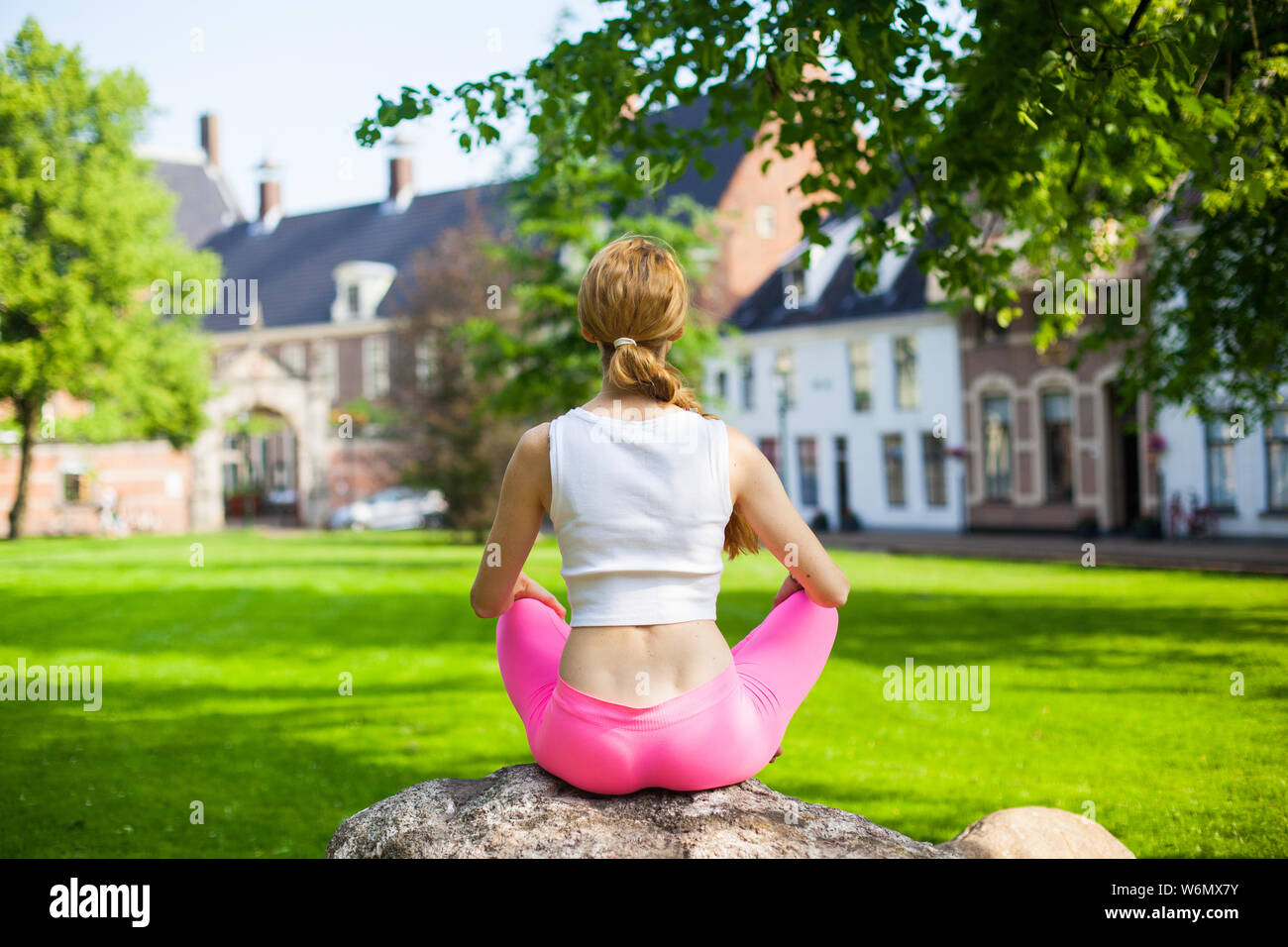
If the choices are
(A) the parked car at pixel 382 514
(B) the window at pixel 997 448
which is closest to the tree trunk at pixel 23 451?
(A) the parked car at pixel 382 514

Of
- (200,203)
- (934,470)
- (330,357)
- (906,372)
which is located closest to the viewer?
(934,470)

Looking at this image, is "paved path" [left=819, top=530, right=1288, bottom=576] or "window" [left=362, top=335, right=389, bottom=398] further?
"window" [left=362, top=335, right=389, bottom=398]

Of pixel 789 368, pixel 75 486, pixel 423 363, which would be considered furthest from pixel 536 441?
pixel 75 486

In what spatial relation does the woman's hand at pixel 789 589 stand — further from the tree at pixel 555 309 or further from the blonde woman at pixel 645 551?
the tree at pixel 555 309

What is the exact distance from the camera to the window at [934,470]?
34.4 meters

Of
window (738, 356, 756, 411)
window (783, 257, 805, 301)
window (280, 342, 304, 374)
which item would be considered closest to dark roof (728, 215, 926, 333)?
window (783, 257, 805, 301)

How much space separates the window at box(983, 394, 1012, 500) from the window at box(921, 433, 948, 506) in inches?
58.1

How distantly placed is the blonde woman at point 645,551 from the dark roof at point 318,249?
168 feet

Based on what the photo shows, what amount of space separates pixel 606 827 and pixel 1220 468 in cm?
2761

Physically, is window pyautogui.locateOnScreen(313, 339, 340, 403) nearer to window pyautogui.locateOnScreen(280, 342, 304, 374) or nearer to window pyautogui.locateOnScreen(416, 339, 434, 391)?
window pyautogui.locateOnScreen(280, 342, 304, 374)

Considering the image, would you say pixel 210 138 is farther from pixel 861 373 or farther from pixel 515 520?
pixel 515 520

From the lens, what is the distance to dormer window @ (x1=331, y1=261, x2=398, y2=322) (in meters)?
53.4

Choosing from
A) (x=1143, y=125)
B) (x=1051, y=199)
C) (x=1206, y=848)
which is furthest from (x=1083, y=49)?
(x=1206, y=848)

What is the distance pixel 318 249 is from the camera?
5744 cm
